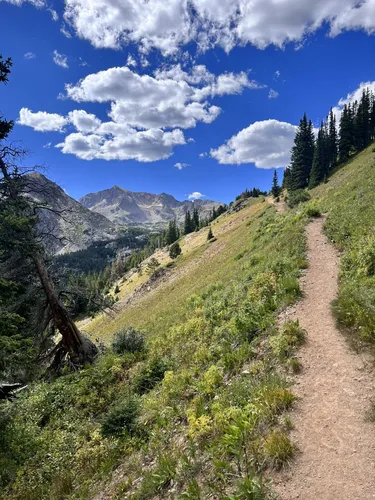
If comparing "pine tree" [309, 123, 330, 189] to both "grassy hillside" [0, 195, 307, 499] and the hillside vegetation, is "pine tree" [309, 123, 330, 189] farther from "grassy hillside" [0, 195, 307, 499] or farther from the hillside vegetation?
"grassy hillside" [0, 195, 307, 499]

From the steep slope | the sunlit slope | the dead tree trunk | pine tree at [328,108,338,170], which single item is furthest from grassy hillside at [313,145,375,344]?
pine tree at [328,108,338,170]

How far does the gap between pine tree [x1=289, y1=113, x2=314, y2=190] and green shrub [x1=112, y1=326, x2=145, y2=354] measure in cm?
7223

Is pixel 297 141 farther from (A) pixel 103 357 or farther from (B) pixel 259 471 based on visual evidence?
(B) pixel 259 471

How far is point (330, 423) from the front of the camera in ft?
19.3

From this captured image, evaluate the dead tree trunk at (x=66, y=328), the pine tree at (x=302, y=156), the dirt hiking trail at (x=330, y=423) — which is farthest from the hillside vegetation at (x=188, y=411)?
the pine tree at (x=302, y=156)

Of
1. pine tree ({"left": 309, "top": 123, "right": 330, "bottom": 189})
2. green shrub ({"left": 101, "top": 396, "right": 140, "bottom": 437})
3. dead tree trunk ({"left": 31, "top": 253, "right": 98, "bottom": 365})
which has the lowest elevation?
green shrub ({"left": 101, "top": 396, "right": 140, "bottom": 437})

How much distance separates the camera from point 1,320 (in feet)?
23.0

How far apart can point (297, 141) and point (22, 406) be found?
87.7 m

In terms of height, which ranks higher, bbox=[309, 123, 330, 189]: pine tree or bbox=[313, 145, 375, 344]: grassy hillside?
bbox=[309, 123, 330, 189]: pine tree

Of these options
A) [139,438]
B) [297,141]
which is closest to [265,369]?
[139,438]

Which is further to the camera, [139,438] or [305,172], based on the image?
[305,172]

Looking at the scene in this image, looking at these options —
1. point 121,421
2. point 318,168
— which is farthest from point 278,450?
point 318,168

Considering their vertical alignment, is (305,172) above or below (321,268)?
above

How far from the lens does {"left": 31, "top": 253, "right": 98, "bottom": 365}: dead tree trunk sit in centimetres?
1388
